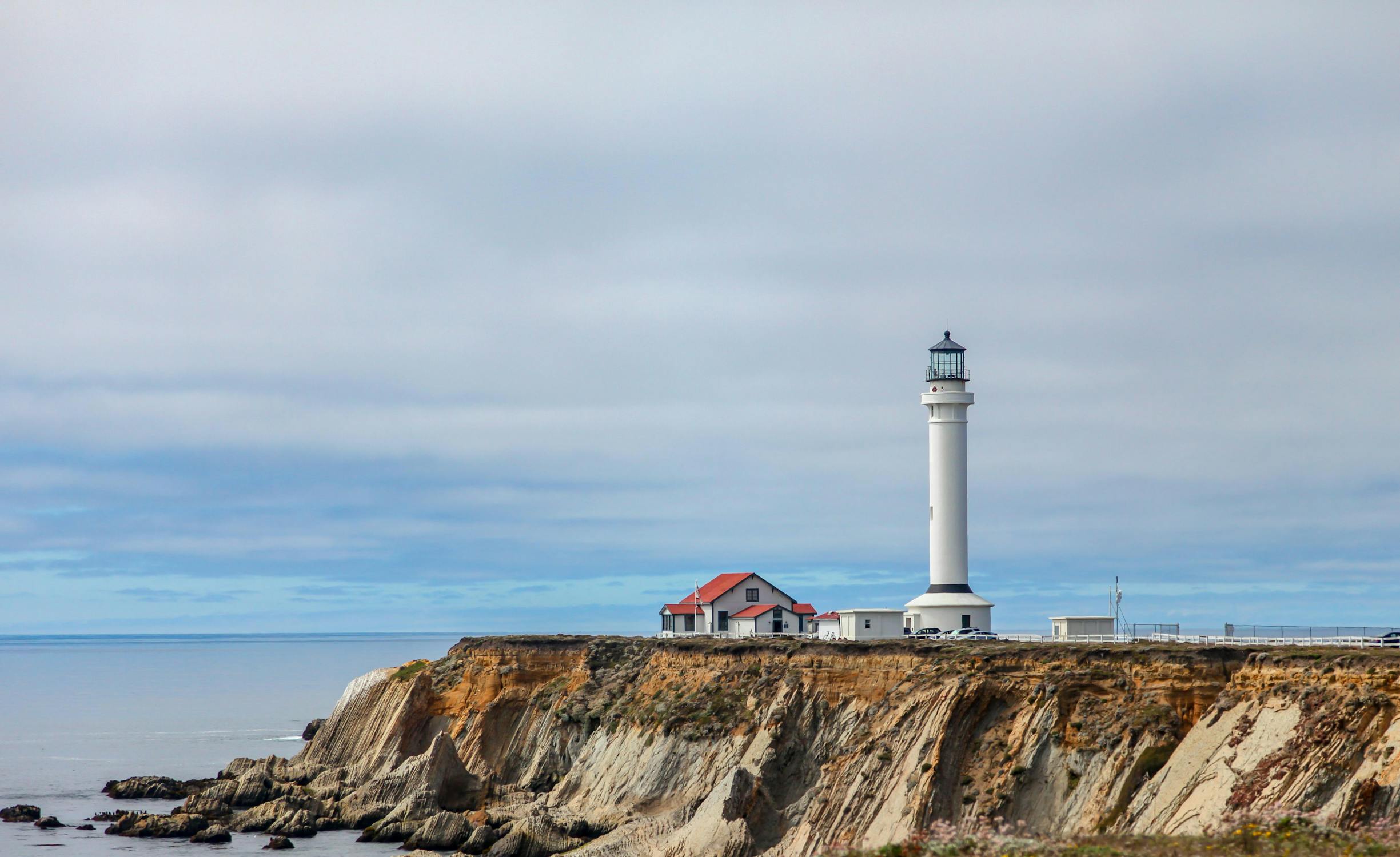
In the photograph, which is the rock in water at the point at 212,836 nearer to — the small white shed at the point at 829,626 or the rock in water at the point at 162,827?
the rock in water at the point at 162,827

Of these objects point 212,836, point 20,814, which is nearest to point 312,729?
point 20,814

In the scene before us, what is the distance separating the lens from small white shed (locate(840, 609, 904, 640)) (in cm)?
5634

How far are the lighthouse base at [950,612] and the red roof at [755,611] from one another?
7.97m

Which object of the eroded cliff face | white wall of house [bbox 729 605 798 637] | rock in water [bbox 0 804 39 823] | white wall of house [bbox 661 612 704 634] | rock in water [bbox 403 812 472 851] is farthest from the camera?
white wall of house [bbox 661 612 704 634]

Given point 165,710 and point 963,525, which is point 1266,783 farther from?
point 165,710

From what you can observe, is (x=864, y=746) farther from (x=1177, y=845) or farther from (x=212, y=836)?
(x=212, y=836)

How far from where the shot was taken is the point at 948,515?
200ft

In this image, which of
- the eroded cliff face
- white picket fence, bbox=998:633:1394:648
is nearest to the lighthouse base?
white picket fence, bbox=998:633:1394:648

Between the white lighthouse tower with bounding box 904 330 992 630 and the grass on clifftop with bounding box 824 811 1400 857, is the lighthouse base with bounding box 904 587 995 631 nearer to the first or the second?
the white lighthouse tower with bounding box 904 330 992 630

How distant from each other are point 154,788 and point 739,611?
1048 inches

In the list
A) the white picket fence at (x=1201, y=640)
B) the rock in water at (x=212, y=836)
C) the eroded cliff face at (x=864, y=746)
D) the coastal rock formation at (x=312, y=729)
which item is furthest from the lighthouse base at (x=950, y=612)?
the coastal rock formation at (x=312, y=729)

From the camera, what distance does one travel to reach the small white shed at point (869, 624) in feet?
185

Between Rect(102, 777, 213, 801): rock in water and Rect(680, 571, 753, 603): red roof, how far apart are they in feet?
76.8

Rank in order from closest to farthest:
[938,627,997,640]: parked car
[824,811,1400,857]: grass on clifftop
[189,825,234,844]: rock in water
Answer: [824,811,1400,857]: grass on clifftop → [189,825,234,844]: rock in water → [938,627,997,640]: parked car
